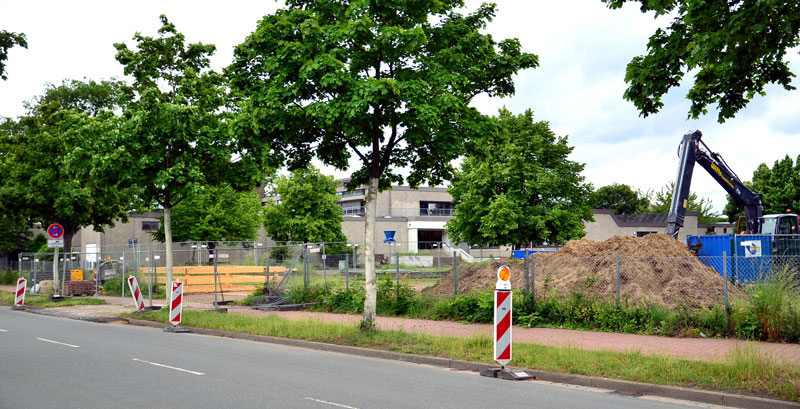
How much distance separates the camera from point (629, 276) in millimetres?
16672

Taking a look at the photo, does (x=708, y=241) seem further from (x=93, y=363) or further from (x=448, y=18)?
(x=93, y=363)

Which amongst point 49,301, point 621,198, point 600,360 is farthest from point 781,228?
point 621,198

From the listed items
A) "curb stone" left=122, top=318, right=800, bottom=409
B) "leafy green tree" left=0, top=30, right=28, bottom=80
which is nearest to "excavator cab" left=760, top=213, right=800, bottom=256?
"curb stone" left=122, top=318, right=800, bottom=409

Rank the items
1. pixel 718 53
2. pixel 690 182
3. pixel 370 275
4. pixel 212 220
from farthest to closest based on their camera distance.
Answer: pixel 212 220
pixel 690 182
pixel 370 275
pixel 718 53

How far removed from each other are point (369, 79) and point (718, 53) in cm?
637

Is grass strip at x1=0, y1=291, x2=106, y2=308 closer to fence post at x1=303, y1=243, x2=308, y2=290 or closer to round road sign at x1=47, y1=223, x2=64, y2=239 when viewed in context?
round road sign at x1=47, y1=223, x2=64, y2=239

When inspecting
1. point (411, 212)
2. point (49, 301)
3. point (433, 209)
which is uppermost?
point (433, 209)

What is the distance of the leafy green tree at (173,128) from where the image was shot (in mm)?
18391

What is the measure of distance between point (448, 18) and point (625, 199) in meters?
92.2

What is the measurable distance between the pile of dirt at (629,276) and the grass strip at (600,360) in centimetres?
458

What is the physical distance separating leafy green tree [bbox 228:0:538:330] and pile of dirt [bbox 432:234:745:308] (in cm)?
512

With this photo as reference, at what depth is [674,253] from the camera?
20.3 m

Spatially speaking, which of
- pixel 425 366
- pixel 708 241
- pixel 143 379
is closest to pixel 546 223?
pixel 708 241

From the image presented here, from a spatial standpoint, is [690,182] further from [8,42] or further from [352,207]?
[352,207]
